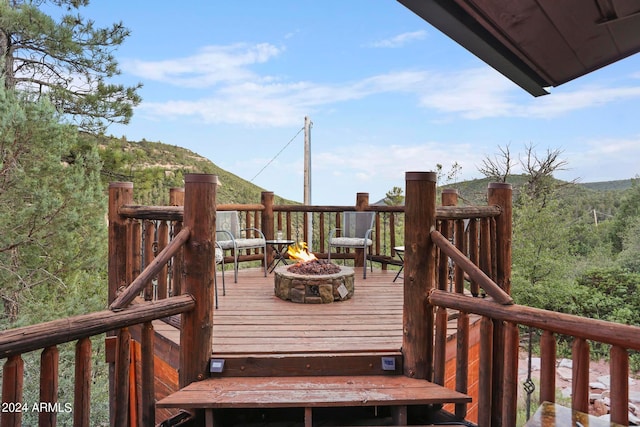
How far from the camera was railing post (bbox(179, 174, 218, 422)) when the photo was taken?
2.57m

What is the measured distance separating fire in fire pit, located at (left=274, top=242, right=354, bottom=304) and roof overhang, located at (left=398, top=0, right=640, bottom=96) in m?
2.61

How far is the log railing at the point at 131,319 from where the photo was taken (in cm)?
161

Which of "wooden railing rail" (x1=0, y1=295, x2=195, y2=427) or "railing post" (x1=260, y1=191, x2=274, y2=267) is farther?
"railing post" (x1=260, y1=191, x2=274, y2=267)

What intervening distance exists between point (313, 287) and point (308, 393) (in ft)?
6.14

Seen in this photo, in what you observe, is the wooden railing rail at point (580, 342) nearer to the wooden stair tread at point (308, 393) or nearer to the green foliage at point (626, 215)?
the wooden stair tread at point (308, 393)

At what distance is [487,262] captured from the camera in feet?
10.6

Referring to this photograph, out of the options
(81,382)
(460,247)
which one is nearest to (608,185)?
(460,247)

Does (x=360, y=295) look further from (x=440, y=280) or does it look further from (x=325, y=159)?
(x=325, y=159)

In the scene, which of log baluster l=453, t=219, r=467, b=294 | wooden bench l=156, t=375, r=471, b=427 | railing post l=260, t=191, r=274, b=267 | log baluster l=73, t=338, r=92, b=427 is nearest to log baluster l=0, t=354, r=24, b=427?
log baluster l=73, t=338, r=92, b=427

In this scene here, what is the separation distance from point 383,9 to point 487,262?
9.80m

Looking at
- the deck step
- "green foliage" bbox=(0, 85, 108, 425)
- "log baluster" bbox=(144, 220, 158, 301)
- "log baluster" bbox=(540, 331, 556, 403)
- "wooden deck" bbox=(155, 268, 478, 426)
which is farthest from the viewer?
"green foliage" bbox=(0, 85, 108, 425)

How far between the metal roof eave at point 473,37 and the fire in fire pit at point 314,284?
8.50 feet

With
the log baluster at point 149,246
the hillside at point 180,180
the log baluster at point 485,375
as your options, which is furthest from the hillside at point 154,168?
the log baluster at point 485,375

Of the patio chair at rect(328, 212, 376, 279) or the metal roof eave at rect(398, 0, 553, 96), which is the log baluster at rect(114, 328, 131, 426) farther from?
the patio chair at rect(328, 212, 376, 279)
